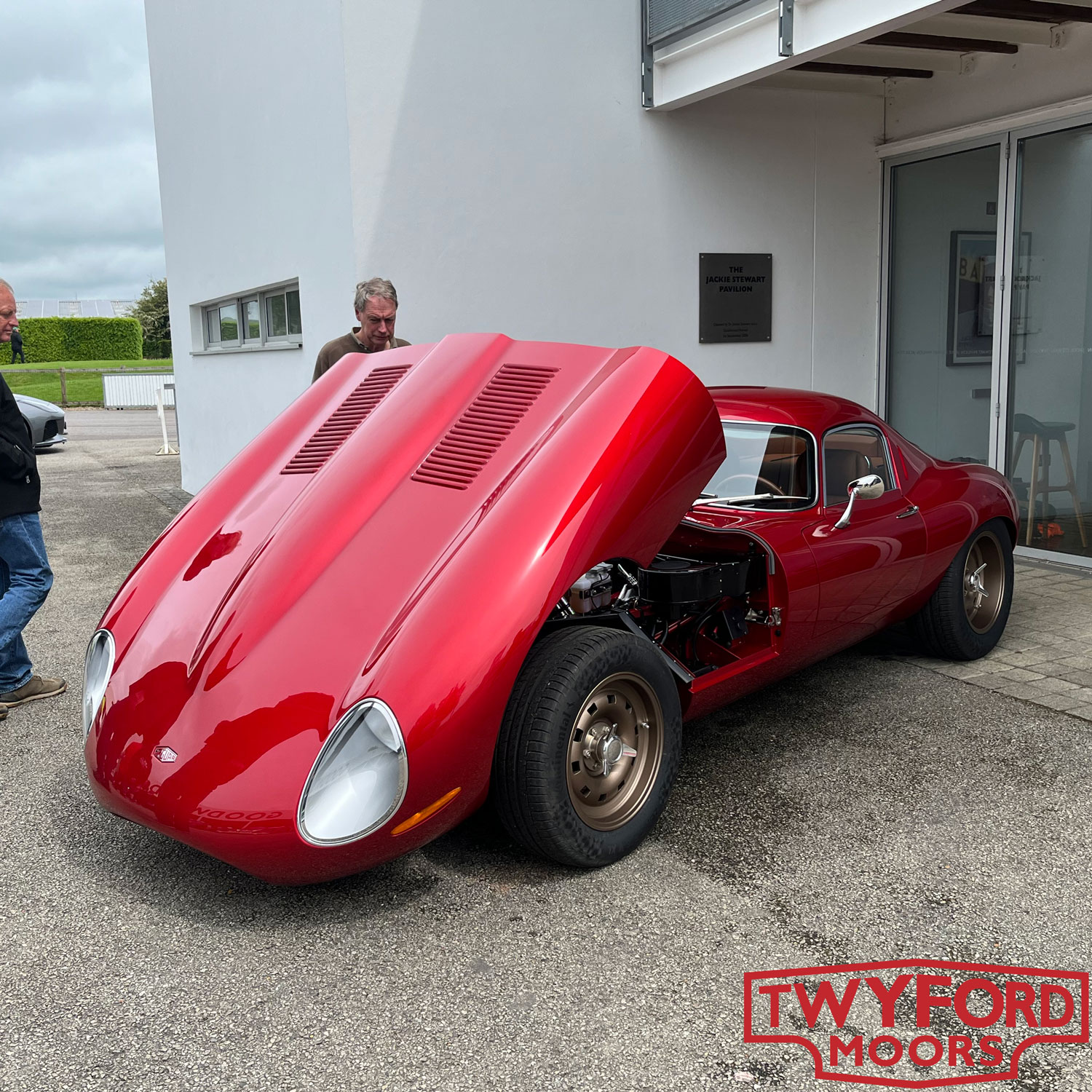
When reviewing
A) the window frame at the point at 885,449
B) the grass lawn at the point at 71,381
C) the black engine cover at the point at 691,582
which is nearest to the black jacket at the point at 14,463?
the black engine cover at the point at 691,582

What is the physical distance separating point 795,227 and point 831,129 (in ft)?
2.82

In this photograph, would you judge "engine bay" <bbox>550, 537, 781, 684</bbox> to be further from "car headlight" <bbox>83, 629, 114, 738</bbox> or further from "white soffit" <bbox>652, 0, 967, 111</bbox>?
"white soffit" <bbox>652, 0, 967, 111</bbox>

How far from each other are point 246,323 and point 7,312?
5601mm

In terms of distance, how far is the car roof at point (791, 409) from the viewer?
14.5 feet

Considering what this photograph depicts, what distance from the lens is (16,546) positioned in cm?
468

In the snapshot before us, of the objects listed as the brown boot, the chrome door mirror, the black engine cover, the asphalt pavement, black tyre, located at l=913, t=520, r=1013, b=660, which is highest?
the chrome door mirror

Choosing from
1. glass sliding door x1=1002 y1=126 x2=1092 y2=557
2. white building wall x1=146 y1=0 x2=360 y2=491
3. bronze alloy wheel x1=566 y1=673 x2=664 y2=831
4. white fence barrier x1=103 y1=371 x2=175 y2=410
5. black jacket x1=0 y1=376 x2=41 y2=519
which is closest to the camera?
bronze alloy wheel x1=566 y1=673 x2=664 y2=831

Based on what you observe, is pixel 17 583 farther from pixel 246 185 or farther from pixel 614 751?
pixel 246 185

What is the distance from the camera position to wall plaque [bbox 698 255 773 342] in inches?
324

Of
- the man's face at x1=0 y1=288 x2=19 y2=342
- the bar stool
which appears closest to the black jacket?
the man's face at x1=0 y1=288 x2=19 y2=342

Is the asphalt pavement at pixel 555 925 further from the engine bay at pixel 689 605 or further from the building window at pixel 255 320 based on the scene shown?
the building window at pixel 255 320

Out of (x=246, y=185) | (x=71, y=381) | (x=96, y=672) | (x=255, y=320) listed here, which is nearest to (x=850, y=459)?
(x=96, y=672)

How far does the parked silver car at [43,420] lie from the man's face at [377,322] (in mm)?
13273

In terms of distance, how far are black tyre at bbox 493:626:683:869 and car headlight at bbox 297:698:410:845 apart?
36 centimetres
